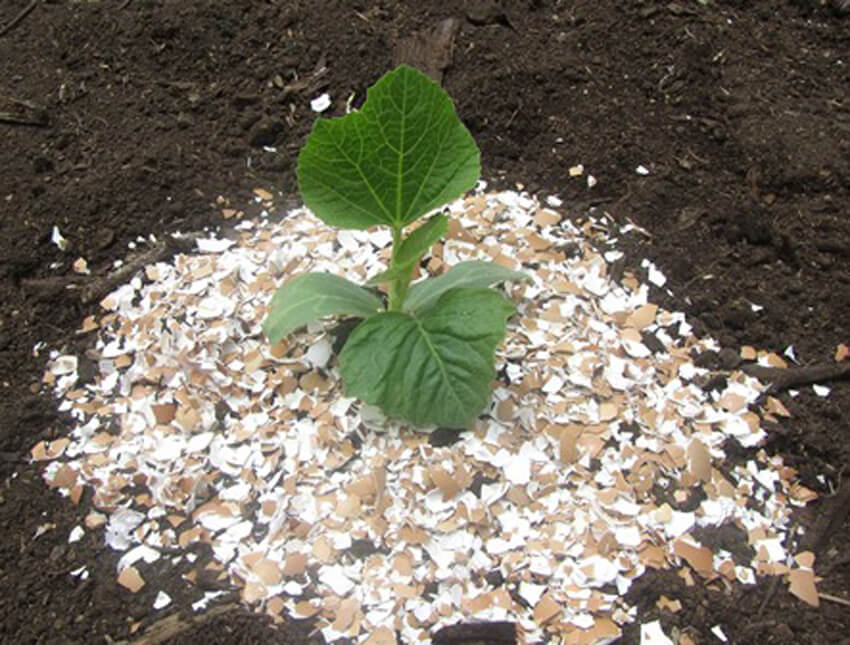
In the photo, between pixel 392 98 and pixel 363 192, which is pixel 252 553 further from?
pixel 392 98

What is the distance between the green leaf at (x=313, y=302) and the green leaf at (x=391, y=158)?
0.38 ft

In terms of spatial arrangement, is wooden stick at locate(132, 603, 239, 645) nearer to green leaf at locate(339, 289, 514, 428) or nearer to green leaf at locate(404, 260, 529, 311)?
green leaf at locate(339, 289, 514, 428)

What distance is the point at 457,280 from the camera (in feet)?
4.71

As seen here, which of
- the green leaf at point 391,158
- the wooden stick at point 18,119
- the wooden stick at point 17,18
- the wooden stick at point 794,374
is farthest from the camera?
the wooden stick at point 17,18

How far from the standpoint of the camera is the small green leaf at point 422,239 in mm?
1281

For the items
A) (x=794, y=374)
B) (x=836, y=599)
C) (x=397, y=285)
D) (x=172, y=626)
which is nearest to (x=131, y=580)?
(x=172, y=626)

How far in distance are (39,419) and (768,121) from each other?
1631 millimetres

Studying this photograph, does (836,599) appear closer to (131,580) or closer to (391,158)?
(391,158)

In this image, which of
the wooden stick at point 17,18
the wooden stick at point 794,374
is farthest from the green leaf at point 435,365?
the wooden stick at point 17,18

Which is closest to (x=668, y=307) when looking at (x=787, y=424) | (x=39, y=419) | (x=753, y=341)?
(x=753, y=341)

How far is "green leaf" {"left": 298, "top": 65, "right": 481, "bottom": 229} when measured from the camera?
1.23 meters

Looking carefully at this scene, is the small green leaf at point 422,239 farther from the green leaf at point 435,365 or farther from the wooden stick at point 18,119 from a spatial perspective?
the wooden stick at point 18,119

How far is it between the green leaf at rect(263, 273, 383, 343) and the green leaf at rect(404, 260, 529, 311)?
6 centimetres

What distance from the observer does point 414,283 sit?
1.52 metres
